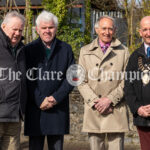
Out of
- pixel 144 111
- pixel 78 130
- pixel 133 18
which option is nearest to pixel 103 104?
pixel 144 111

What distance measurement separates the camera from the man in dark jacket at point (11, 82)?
4367 millimetres

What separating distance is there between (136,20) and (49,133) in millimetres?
9089

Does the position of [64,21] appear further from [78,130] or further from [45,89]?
[45,89]

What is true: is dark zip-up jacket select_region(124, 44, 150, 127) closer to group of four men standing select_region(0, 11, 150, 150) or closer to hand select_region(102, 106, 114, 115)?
group of four men standing select_region(0, 11, 150, 150)

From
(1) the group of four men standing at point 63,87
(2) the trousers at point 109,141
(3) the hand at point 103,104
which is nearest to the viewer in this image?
(1) the group of four men standing at point 63,87

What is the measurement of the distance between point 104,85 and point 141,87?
1.88 feet

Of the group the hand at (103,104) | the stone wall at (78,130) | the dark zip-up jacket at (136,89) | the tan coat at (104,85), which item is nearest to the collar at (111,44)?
the tan coat at (104,85)

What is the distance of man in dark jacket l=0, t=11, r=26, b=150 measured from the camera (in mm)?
4367

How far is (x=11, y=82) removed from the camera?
439 cm

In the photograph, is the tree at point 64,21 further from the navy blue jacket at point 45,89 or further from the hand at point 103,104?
the hand at point 103,104

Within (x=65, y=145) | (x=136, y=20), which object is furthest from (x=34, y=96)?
(x=136, y=20)

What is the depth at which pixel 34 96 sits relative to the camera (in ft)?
15.8

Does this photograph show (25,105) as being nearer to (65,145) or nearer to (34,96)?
(34,96)

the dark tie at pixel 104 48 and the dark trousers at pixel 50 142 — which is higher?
the dark tie at pixel 104 48
